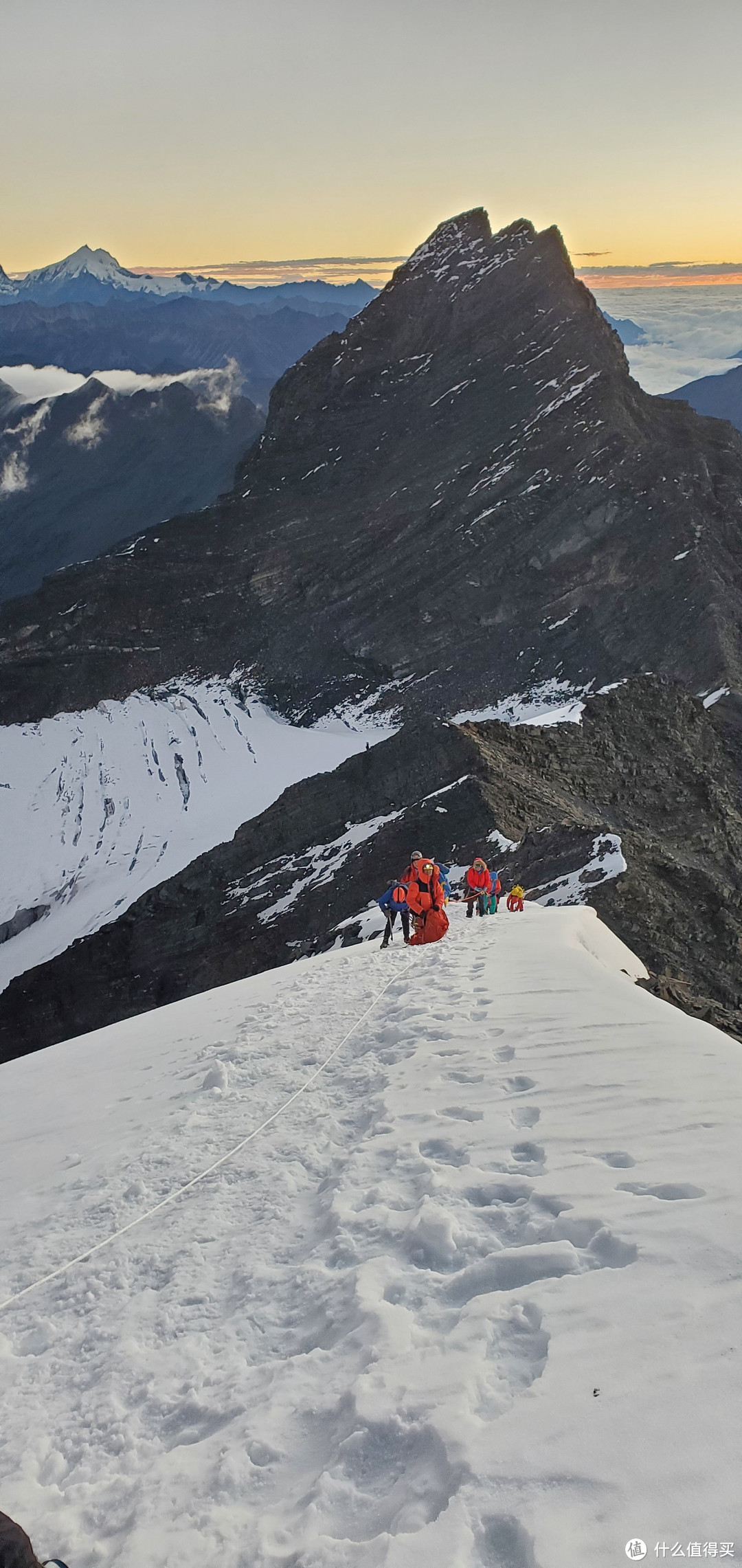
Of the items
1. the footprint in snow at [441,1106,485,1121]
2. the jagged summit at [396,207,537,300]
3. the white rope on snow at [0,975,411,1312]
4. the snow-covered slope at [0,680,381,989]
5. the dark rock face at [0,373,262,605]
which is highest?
the dark rock face at [0,373,262,605]

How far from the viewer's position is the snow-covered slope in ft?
→ 140

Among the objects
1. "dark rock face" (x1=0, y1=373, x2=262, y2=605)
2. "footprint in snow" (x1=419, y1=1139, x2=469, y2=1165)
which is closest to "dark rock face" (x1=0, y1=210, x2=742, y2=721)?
"footprint in snow" (x1=419, y1=1139, x2=469, y2=1165)

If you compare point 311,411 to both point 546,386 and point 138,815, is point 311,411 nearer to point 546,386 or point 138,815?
point 546,386

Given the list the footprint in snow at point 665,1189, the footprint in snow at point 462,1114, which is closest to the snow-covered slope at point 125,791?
the footprint in snow at point 462,1114

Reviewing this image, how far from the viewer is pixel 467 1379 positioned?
3857mm

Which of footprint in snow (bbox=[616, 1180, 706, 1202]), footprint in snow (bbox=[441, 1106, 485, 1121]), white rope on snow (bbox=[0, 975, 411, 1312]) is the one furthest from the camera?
footprint in snow (bbox=[441, 1106, 485, 1121])

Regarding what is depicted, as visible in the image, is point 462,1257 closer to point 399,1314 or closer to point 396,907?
point 399,1314

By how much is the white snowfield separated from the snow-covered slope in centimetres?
3288

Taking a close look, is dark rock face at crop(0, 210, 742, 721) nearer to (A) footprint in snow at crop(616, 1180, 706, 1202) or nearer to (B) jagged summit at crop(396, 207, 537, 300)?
(B) jagged summit at crop(396, 207, 537, 300)

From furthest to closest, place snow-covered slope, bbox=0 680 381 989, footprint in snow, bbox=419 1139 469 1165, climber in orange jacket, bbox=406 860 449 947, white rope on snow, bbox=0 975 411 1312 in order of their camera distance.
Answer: snow-covered slope, bbox=0 680 381 989
climber in orange jacket, bbox=406 860 449 947
footprint in snow, bbox=419 1139 469 1165
white rope on snow, bbox=0 975 411 1312

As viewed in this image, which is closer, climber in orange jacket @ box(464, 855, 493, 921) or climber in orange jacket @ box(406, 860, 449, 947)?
climber in orange jacket @ box(406, 860, 449, 947)

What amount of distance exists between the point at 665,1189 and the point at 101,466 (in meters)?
197

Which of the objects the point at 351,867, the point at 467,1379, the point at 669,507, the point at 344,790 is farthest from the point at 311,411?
the point at 467,1379

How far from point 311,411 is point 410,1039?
74791 mm
